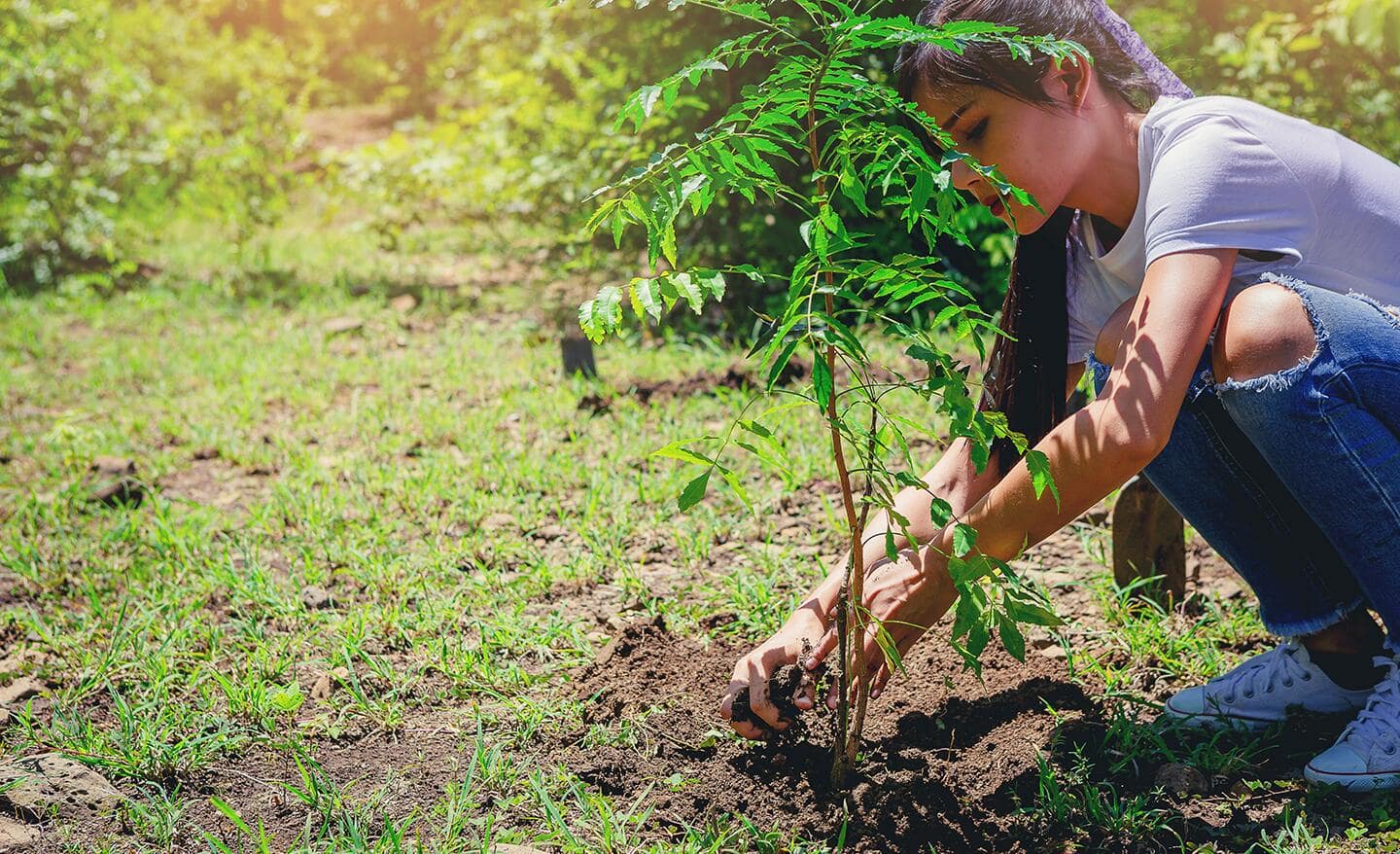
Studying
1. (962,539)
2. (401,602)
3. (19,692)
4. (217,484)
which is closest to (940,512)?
(962,539)

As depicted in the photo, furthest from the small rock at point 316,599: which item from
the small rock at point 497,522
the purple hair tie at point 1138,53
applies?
the purple hair tie at point 1138,53

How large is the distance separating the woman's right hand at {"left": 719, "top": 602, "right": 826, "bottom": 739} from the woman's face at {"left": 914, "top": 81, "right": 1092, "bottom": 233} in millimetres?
710

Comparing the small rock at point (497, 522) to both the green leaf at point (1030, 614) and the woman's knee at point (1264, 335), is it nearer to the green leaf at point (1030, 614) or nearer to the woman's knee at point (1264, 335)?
the green leaf at point (1030, 614)

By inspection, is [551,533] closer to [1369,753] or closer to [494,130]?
[1369,753]

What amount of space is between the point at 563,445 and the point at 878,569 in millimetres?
1714

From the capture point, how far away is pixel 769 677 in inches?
71.9

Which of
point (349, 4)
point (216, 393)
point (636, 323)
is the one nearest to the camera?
point (216, 393)

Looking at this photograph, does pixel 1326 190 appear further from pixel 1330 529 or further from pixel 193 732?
pixel 193 732

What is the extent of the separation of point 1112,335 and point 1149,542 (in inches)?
25.3

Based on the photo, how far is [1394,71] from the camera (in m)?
4.84

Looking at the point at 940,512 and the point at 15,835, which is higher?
the point at 940,512

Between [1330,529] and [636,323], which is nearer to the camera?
[1330,529]

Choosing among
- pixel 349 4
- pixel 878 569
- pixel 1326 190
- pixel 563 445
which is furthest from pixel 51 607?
pixel 349 4

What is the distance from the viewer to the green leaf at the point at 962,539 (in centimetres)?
153
